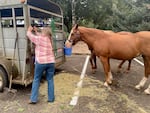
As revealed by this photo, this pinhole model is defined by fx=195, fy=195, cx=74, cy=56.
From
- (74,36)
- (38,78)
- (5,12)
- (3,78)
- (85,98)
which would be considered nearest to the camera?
(38,78)

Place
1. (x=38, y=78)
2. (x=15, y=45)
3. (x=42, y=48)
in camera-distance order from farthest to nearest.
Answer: (x=15, y=45) → (x=38, y=78) → (x=42, y=48)

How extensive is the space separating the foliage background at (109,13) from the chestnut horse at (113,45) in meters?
6.87

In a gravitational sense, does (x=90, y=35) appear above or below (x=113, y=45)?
above

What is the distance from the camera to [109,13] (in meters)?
18.7

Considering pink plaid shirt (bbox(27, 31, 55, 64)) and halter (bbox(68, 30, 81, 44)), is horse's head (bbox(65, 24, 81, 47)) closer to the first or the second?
halter (bbox(68, 30, 81, 44))

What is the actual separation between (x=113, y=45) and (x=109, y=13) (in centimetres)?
1397

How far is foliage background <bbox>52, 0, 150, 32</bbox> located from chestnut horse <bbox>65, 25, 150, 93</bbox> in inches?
270

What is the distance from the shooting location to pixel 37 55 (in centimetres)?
418

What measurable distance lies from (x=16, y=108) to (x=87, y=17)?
49.0 ft

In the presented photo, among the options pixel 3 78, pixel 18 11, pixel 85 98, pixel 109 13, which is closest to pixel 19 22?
pixel 18 11

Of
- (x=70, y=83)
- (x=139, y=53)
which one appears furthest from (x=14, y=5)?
(x=139, y=53)

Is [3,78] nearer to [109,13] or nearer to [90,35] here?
[90,35]

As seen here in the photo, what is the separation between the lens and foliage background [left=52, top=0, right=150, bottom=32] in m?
12.1

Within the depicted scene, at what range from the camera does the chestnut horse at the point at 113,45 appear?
17.3 ft
